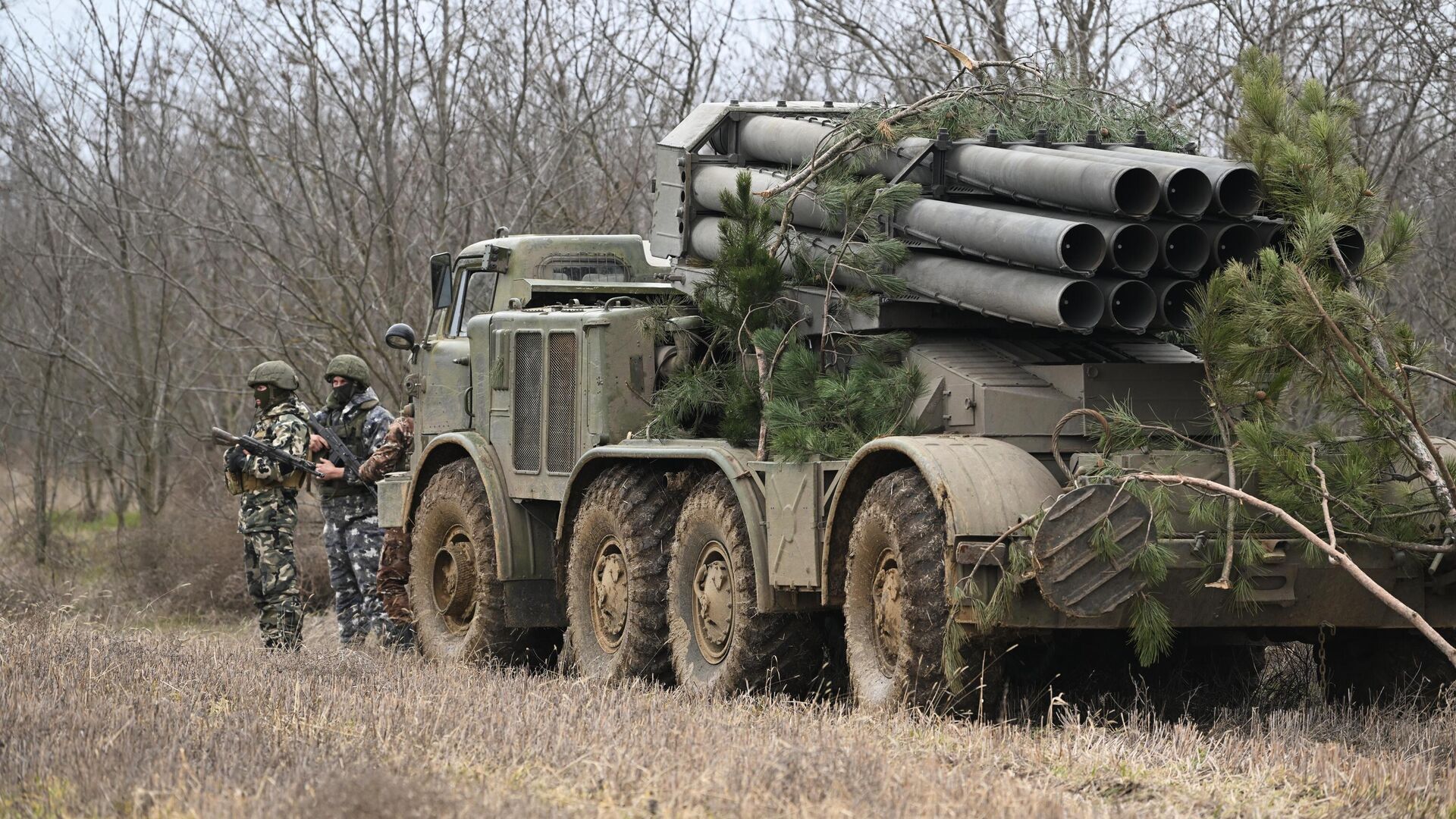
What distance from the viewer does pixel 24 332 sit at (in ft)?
69.1

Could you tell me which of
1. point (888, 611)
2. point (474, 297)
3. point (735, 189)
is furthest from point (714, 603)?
point (474, 297)

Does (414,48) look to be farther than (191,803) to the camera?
Yes

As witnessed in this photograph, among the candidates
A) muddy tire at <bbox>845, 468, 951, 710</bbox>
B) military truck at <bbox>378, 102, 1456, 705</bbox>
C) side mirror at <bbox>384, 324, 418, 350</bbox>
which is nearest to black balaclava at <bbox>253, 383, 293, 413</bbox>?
side mirror at <bbox>384, 324, 418, 350</bbox>

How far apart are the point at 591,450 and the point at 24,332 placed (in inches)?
515

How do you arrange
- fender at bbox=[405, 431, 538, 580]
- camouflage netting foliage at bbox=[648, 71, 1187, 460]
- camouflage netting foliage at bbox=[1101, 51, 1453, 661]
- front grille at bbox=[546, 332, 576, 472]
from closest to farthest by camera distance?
camouflage netting foliage at bbox=[1101, 51, 1453, 661]
camouflage netting foliage at bbox=[648, 71, 1187, 460]
front grille at bbox=[546, 332, 576, 472]
fender at bbox=[405, 431, 538, 580]

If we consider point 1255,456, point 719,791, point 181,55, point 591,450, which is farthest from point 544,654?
point 181,55

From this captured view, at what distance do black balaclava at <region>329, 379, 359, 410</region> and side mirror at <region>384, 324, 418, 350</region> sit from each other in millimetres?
1211

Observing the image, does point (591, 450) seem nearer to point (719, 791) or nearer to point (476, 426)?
point (476, 426)

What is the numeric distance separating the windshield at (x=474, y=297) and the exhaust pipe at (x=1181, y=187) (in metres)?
5.27

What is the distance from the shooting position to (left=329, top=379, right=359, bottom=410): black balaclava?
44.0 ft

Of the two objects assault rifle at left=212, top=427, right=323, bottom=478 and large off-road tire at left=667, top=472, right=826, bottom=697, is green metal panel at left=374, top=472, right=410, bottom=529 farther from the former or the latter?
large off-road tire at left=667, top=472, right=826, bottom=697

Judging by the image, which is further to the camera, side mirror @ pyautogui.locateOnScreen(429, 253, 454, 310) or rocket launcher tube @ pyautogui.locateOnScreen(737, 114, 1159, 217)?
side mirror @ pyautogui.locateOnScreen(429, 253, 454, 310)

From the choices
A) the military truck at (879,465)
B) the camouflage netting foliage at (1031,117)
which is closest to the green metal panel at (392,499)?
the military truck at (879,465)

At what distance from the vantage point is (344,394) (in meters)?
13.4
